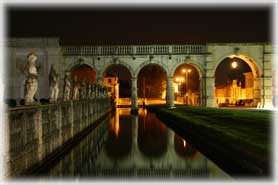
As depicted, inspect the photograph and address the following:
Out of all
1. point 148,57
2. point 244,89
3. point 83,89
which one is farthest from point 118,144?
point 244,89

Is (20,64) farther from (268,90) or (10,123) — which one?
(10,123)

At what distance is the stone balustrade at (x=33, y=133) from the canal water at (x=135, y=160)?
0.56 m

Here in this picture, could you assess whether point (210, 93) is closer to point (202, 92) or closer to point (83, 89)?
point (202, 92)

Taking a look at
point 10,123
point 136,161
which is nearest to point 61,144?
point 136,161

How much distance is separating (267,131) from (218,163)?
7.53 ft

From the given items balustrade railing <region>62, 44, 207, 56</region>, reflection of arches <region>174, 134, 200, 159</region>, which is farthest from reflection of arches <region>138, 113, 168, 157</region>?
balustrade railing <region>62, 44, 207, 56</region>

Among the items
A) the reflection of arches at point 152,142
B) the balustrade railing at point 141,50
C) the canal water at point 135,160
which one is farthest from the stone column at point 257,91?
the canal water at point 135,160

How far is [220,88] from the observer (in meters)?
55.7

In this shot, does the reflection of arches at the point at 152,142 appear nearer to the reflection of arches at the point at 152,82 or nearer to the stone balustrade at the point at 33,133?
the stone balustrade at the point at 33,133

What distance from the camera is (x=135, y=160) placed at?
1101cm

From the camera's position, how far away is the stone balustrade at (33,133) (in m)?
7.10

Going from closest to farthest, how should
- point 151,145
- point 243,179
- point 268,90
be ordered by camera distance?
point 243,179 < point 151,145 < point 268,90

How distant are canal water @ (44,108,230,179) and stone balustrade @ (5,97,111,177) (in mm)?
563

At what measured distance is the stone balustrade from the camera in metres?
7.10
